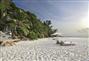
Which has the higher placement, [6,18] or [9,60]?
[6,18]

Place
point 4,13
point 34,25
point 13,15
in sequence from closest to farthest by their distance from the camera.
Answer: point 4,13, point 13,15, point 34,25

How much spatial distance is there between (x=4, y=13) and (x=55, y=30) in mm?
26818

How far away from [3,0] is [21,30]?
484 cm

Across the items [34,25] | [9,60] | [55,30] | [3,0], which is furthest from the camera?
[55,30]

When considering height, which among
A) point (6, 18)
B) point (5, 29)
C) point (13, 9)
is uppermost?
point (13, 9)

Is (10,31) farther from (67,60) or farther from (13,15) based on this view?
(67,60)

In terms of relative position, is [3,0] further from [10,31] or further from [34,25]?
[34,25]

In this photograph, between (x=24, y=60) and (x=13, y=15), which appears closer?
(x=24, y=60)

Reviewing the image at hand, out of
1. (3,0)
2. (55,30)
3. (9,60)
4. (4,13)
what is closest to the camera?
(9,60)

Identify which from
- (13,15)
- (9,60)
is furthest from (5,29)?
(9,60)

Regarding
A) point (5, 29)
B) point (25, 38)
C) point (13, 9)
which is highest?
point (13, 9)

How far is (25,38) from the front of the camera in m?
21.5

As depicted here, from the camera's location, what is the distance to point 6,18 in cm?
1950

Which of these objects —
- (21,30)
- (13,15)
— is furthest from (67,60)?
(13,15)
